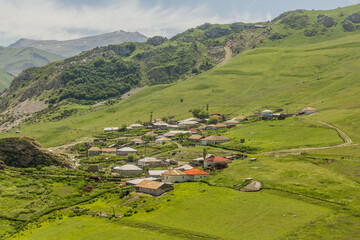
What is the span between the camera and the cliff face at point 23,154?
9381 centimetres

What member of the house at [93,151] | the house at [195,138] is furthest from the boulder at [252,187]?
the house at [93,151]

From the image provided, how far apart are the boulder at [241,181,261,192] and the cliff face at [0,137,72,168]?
60.0 m

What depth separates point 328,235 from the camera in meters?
44.0

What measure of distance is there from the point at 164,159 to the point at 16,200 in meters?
52.1

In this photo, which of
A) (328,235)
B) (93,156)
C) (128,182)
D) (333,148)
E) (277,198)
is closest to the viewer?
(328,235)

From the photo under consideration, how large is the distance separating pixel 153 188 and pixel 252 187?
Answer: 67.1ft

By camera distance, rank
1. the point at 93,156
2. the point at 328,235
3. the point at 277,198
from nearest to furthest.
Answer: the point at 328,235
the point at 277,198
the point at 93,156

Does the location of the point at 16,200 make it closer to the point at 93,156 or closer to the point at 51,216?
the point at 51,216

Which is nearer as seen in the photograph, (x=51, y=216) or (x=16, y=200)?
(x=51, y=216)

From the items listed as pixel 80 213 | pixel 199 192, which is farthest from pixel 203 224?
pixel 80 213

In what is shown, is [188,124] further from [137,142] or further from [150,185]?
[150,185]

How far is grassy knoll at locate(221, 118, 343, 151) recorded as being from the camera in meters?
103

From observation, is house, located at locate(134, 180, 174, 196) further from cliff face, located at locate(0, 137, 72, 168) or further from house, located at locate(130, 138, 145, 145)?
house, located at locate(130, 138, 145, 145)

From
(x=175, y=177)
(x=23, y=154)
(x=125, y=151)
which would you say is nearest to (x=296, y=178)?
(x=175, y=177)
